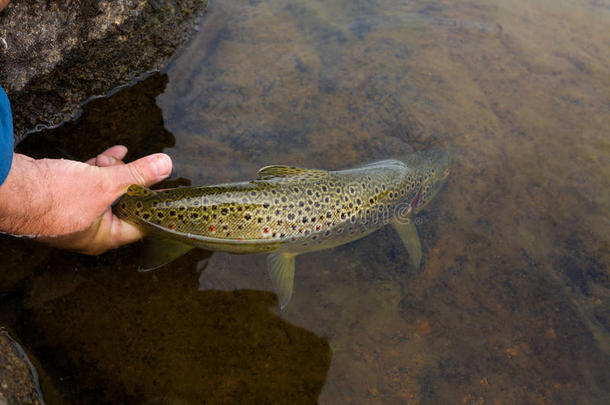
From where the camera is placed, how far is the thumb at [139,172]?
128 inches

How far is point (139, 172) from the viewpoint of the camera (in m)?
3.33

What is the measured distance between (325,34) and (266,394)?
13.8 feet

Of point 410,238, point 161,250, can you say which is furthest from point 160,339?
point 410,238

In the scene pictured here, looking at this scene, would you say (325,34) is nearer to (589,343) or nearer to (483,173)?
(483,173)

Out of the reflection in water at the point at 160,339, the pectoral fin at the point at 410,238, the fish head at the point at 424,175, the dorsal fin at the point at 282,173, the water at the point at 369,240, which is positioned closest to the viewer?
the reflection in water at the point at 160,339

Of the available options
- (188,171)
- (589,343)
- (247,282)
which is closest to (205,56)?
(188,171)

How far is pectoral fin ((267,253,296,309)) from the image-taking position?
350 centimetres

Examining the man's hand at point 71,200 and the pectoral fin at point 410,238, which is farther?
the pectoral fin at point 410,238

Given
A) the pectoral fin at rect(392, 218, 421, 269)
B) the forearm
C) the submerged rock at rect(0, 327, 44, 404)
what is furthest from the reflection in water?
the pectoral fin at rect(392, 218, 421, 269)

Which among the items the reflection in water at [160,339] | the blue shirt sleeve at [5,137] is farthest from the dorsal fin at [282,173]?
the blue shirt sleeve at [5,137]

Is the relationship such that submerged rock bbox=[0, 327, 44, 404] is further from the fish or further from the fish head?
the fish head

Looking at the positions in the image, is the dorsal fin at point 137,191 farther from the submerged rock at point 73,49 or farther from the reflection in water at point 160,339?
the submerged rock at point 73,49

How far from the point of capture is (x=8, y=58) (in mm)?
3441

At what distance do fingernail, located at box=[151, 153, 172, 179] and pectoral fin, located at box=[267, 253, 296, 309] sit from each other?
108 centimetres
